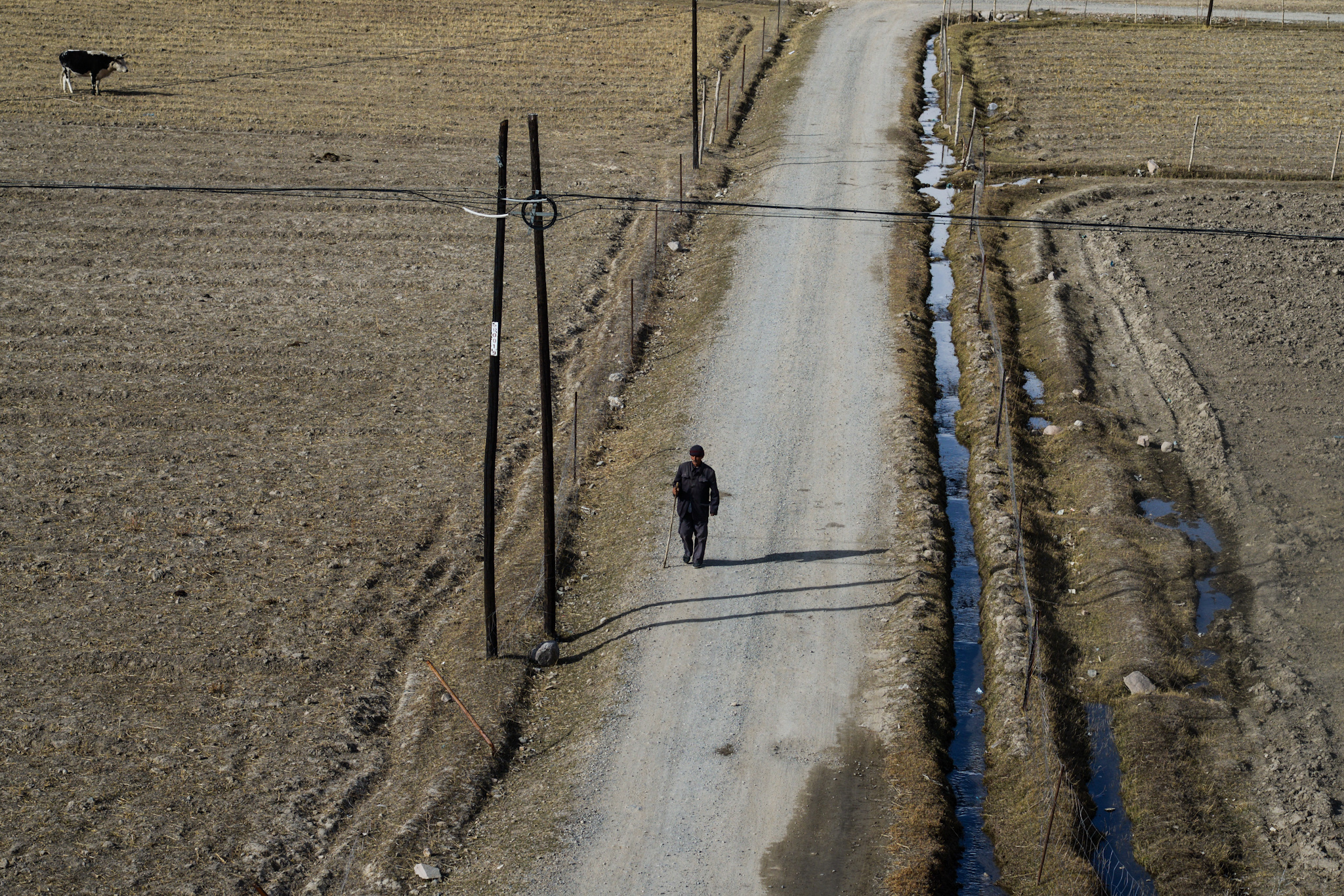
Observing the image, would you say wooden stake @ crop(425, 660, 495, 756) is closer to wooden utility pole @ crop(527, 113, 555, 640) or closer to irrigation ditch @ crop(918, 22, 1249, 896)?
wooden utility pole @ crop(527, 113, 555, 640)

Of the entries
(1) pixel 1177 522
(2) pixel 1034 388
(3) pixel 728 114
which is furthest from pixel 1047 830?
(3) pixel 728 114

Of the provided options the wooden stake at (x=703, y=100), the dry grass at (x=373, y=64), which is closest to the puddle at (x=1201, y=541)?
the wooden stake at (x=703, y=100)

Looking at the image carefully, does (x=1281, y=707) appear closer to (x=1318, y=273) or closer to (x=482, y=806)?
(x=482, y=806)

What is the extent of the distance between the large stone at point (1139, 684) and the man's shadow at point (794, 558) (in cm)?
369

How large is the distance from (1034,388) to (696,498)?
344 inches

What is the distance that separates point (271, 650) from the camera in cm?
1461

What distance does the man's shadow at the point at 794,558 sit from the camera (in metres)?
16.2

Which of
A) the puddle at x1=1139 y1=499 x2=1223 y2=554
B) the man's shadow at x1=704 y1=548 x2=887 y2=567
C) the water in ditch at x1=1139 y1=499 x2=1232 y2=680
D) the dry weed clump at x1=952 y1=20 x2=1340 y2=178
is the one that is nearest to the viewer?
the water in ditch at x1=1139 y1=499 x2=1232 y2=680

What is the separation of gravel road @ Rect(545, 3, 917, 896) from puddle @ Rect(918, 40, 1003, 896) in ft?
2.96

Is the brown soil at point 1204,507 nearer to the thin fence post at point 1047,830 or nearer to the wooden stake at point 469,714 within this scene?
the thin fence post at point 1047,830

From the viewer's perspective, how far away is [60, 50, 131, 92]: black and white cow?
38.8m

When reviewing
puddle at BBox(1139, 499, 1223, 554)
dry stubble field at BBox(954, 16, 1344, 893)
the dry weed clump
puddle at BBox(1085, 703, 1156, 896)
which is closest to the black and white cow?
the dry weed clump

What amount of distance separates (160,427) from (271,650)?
688 centimetres

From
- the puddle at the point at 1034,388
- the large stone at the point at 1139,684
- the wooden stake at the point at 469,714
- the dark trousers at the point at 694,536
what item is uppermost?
the puddle at the point at 1034,388
